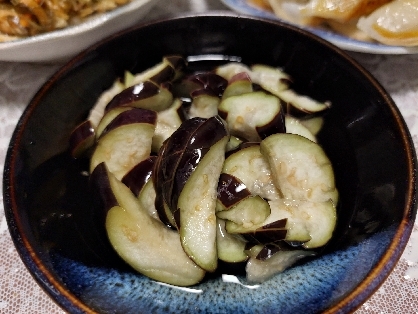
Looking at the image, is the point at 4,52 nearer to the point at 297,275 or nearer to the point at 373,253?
the point at 297,275

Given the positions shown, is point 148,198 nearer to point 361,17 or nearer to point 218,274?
point 218,274

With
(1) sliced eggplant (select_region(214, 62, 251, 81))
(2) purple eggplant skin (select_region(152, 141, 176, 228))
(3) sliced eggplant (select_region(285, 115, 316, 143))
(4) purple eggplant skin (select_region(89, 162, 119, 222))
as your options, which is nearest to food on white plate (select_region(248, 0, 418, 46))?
(1) sliced eggplant (select_region(214, 62, 251, 81))

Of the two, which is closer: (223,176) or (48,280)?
(48,280)

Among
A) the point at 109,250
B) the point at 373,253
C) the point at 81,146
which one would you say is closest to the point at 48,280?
the point at 109,250

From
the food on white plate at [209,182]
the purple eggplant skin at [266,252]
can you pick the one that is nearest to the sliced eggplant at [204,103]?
the food on white plate at [209,182]

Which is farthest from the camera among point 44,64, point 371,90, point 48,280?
point 44,64

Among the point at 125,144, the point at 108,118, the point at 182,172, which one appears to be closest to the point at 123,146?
the point at 125,144
